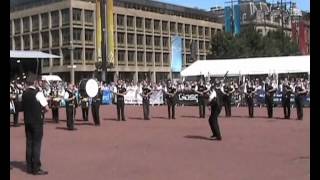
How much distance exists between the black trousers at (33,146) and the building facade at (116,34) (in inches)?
3149

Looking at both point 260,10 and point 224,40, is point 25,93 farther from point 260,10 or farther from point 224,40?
point 260,10

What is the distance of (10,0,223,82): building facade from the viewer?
101 m

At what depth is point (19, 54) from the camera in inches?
1686

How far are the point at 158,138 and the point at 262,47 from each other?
204 ft

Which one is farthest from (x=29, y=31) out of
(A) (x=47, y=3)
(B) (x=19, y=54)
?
(B) (x=19, y=54)

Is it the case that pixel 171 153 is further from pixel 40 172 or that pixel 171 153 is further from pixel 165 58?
pixel 165 58

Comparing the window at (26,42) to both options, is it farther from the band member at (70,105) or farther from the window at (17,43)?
the band member at (70,105)

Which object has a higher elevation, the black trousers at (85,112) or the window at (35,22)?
the window at (35,22)

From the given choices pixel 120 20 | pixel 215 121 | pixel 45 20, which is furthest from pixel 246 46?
pixel 215 121

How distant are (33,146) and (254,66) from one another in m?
33.1

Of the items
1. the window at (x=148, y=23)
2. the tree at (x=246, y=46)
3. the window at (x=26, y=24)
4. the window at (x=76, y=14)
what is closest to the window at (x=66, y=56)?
the window at (x=76, y=14)

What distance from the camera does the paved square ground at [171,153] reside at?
1070 cm

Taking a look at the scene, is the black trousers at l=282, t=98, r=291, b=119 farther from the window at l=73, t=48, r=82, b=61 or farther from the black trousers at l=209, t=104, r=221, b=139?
the window at l=73, t=48, r=82, b=61

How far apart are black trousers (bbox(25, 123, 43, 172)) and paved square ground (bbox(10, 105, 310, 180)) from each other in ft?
0.78
